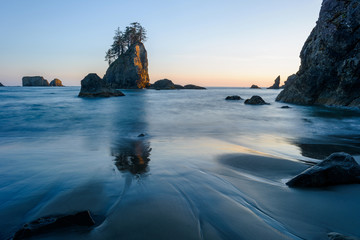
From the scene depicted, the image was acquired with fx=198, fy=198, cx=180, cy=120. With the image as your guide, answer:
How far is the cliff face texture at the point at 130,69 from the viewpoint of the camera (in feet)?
206

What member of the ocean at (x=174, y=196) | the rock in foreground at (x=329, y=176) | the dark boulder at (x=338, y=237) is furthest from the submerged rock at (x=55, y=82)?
the dark boulder at (x=338, y=237)

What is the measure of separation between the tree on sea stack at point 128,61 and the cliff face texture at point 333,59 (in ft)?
163

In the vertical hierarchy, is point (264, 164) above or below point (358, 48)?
below

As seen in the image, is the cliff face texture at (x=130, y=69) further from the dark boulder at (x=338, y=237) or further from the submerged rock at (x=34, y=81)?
the submerged rock at (x=34, y=81)

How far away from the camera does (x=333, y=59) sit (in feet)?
66.8

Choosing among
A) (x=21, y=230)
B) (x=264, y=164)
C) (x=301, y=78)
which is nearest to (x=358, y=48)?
(x=301, y=78)

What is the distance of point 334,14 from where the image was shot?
800 inches

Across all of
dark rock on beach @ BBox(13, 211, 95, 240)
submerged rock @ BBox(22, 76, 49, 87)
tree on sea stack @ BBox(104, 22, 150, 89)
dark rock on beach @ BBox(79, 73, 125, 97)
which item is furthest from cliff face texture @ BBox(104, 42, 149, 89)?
submerged rock @ BBox(22, 76, 49, 87)

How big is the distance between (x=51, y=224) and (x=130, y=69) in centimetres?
6497

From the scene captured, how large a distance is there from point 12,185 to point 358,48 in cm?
2535

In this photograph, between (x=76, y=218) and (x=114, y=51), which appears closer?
(x=76, y=218)

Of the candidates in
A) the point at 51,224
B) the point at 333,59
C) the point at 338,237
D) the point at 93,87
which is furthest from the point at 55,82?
the point at 338,237

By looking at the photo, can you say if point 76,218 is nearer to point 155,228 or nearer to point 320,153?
point 155,228

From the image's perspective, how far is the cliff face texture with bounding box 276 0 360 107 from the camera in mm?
18312
